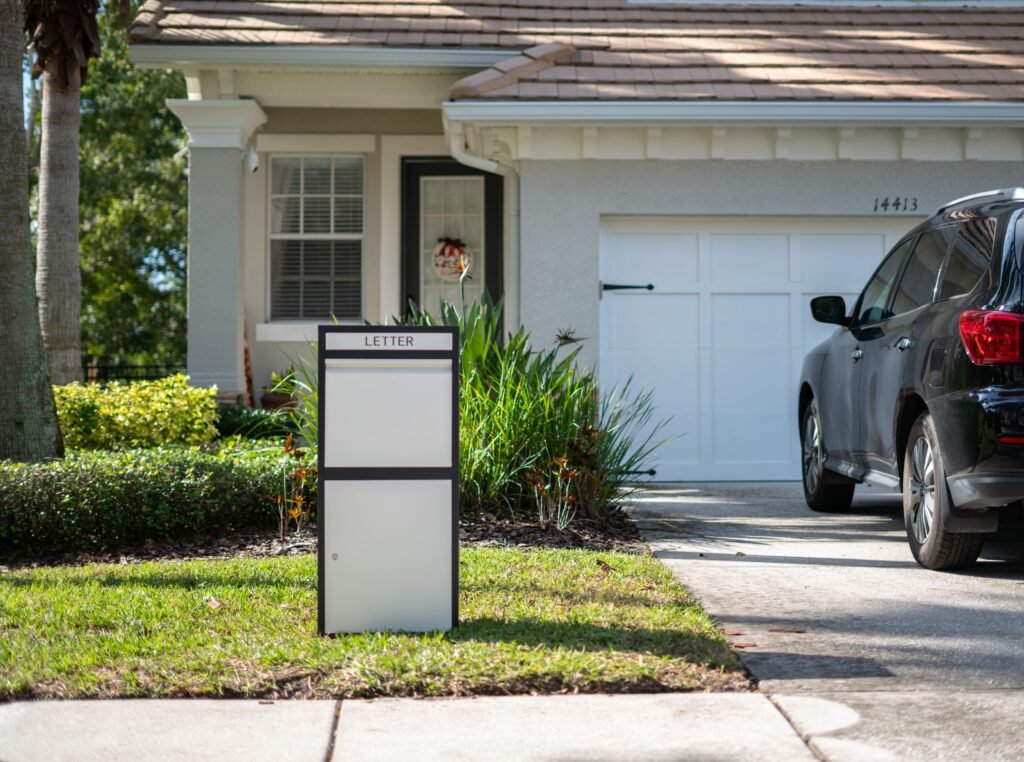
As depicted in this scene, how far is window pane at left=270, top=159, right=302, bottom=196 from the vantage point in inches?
513

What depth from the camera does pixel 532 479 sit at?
735cm

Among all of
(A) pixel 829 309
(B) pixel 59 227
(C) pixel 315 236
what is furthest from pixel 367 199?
(A) pixel 829 309

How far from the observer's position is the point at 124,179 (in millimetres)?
28688

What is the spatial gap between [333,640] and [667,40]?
28.1 ft

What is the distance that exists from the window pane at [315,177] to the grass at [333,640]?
7.50 m

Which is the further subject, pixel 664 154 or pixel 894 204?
pixel 894 204

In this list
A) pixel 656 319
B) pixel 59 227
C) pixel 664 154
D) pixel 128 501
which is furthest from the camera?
pixel 59 227

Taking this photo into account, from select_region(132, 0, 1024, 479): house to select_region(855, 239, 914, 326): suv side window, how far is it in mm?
3274

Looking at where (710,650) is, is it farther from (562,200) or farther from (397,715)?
(562,200)

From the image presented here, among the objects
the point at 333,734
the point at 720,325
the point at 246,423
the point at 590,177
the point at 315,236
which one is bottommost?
the point at 333,734

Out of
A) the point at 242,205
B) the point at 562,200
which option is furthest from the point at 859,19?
the point at 242,205

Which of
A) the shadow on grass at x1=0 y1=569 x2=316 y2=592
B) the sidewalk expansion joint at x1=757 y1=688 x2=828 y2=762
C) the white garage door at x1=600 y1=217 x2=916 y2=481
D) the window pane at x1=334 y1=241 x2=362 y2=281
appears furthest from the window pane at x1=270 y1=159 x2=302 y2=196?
the sidewalk expansion joint at x1=757 y1=688 x2=828 y2=762

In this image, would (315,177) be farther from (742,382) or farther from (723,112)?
(742,382)

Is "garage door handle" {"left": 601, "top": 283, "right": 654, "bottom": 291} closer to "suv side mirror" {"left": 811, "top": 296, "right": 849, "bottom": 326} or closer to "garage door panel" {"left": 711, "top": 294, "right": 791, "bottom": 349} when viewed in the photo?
"garage door panel" {"left": 711, "top": 294, "right": 791, "bottom": 349}
